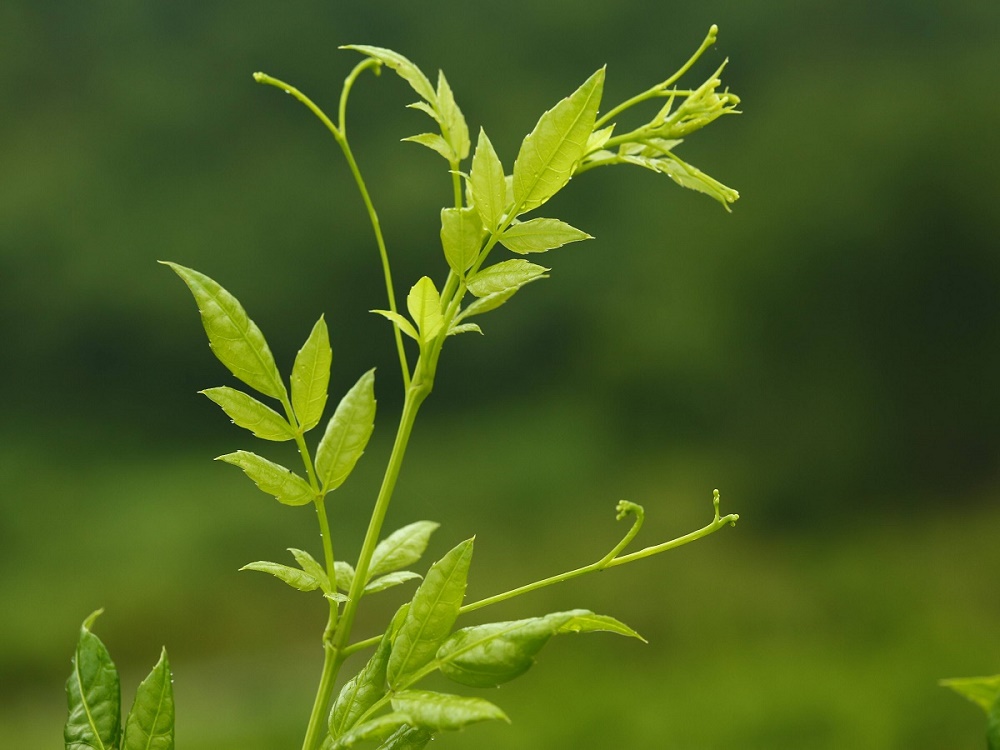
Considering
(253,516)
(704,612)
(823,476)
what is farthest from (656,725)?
(253,516)

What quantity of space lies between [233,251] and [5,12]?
2.22ft

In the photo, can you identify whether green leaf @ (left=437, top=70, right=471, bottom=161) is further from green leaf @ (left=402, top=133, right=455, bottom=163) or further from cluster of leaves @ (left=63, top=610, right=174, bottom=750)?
cluster of leaves @ (left=63, top=610, right=174, bottom=750)

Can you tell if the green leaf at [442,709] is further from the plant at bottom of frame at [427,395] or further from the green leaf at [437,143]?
the green leaf at [437,143]

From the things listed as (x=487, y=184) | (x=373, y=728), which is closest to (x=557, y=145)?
(x=487, y=184)

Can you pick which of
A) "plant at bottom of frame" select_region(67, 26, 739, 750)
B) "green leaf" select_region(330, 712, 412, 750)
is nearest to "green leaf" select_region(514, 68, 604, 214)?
"plant at bottom of frame" select_region(67, 26, 739, 750)

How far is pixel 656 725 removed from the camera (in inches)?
51.9

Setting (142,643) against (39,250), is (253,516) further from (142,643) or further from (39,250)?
(39,250)

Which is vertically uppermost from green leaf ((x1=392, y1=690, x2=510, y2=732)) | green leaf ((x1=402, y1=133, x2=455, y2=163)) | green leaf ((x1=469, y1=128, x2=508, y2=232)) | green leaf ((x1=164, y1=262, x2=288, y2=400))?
green leaf ((x1=402, y1=133, x2=455, y2=163))

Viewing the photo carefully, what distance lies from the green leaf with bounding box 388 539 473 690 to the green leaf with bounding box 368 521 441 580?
0.08ft

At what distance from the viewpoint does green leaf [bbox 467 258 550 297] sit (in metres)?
0.20

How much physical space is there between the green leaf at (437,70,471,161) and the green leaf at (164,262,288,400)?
57mm

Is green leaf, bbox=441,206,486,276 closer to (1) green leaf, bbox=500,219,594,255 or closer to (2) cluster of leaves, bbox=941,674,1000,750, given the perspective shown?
(1) green leaf, bbox=500,219,594,255

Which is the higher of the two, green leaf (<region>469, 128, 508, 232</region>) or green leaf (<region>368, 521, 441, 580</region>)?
green leaf (<region>469, 128, 508, 232</region>)

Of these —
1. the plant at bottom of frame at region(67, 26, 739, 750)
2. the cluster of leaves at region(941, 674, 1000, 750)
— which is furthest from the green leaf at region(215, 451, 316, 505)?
the cluster of leaves at region(941, 674, 1000, 750)
